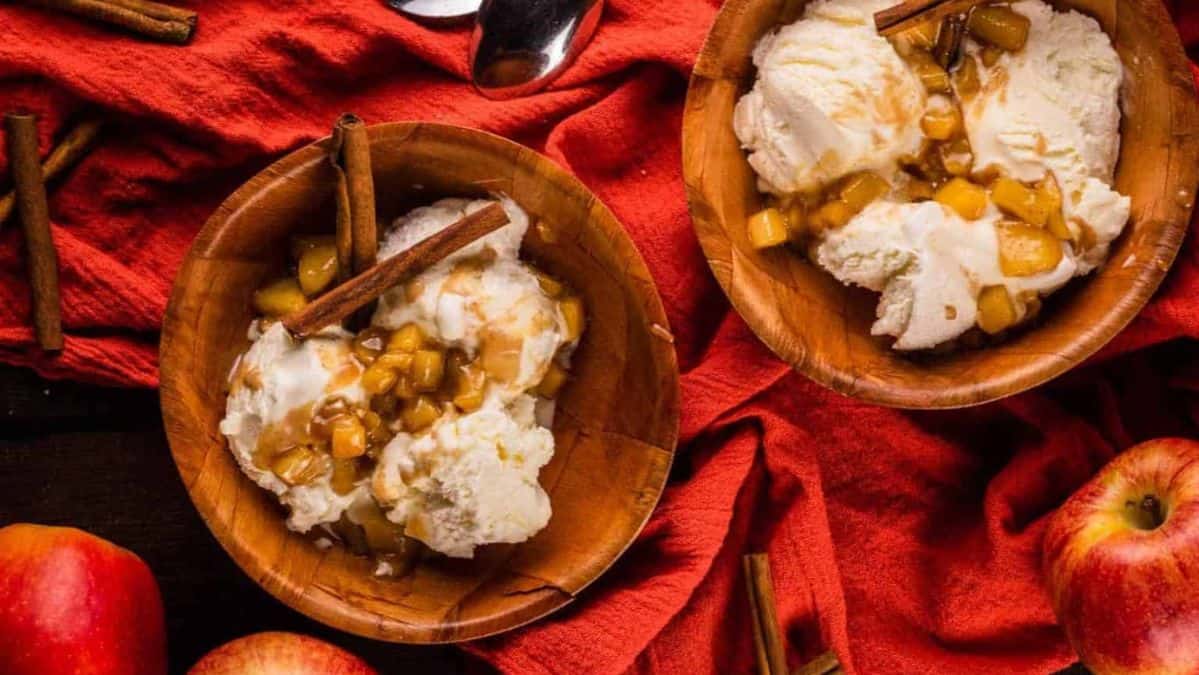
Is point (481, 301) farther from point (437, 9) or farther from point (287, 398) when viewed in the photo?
point (437, 9)

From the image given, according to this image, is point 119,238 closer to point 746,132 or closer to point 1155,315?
point 746,132

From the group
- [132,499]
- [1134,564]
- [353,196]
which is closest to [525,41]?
[353,196]

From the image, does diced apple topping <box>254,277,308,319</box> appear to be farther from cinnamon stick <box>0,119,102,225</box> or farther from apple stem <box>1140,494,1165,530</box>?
apple stem <box>1140,494,1165,530</box>

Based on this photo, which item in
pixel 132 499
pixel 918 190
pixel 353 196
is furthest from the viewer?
pixel 132 499

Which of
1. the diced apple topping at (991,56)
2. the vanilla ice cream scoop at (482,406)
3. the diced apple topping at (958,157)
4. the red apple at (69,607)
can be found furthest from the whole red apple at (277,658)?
the diced apple topping at (991,56)

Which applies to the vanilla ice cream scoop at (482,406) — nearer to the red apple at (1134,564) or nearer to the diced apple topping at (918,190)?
the diced apple topping at (918,190)

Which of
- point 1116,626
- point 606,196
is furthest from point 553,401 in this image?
point 1116,626
